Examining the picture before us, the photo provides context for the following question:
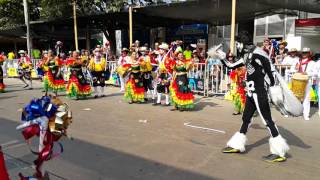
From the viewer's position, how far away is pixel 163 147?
21.0 ft

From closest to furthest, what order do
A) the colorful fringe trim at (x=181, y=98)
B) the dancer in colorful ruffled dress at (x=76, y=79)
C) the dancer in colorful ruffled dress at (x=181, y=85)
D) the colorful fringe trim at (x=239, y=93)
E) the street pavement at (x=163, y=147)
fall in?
the street pavement at (x=163, y=147), the colorful fringe trim at (x=239, y=93), the dancer in colorful ruffled dress at (x=181, y=85), the colorful fringe trim at (x=181, y=98), the dancer in colorful ruffled dress at (x=76, y=79)

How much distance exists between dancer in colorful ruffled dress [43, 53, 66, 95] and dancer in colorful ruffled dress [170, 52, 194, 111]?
5.41 metres

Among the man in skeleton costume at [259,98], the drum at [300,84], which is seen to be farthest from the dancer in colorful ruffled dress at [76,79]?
the man in skeleton costume at [259,98]

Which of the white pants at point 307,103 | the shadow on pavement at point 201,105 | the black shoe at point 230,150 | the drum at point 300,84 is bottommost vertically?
the black shoe at point 230,150

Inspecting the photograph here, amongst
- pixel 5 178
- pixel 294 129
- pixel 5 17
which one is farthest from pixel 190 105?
pixel 5 17

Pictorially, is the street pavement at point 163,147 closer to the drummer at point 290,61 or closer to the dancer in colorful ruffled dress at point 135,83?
the dancer in colorful ruffled dress at point 135,83

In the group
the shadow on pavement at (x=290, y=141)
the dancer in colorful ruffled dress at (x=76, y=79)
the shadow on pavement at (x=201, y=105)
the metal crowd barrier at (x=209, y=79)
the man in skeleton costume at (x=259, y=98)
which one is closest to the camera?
the man in skeleton costume at (x=259, y=98)

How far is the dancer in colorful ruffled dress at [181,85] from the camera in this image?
9531 millimetres

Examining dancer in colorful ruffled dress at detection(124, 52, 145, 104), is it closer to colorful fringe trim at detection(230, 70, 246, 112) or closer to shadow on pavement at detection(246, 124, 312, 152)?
colorful fringe trim at detection(230, 70, 246, 112)

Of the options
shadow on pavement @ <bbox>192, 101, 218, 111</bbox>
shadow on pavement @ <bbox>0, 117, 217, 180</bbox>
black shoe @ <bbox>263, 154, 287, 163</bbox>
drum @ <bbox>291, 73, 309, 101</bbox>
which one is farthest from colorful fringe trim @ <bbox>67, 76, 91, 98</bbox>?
black shoe @ <bbox>263, 154, 287, 163</bbox>

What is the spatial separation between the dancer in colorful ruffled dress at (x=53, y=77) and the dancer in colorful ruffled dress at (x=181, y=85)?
5.41 metres

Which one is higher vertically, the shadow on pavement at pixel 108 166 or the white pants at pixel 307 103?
the white pants at pixel 307 103

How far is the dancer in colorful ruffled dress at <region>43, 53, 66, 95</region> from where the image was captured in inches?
522

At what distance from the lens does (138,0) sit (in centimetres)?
2067
